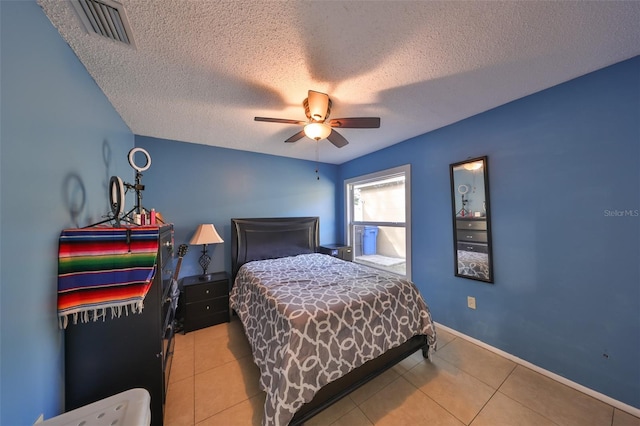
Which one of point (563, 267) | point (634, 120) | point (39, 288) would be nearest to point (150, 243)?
point (39, 288)

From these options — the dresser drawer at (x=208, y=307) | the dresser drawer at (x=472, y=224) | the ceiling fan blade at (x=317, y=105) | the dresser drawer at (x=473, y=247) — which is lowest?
the dresser drawer at (x=208, y=307)

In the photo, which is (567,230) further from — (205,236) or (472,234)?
(205,236)

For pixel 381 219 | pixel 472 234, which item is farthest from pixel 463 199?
pixel 381 219

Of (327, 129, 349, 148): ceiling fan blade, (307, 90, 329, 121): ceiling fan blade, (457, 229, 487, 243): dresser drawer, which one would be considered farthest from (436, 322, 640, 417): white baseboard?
(307, 90, 329, 121): ceiling fan blade

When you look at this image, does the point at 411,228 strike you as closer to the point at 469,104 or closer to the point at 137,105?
the point at 469,104

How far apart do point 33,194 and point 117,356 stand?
3.20 ft

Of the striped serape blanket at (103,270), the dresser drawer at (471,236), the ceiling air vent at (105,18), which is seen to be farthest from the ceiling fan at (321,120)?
the dresser drawer at (471,236)

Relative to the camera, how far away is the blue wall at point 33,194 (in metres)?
0.84

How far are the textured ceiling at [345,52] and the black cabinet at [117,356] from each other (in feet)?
4.62

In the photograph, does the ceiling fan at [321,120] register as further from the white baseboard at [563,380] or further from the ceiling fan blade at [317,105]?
the white baseboard at [563,380]

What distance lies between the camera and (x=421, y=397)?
5.28 feet

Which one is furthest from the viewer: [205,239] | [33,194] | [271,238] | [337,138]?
[271,238]

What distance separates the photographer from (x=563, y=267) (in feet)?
5.73

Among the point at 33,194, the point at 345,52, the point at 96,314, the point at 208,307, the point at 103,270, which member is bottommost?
Answer: the point at 208,307
